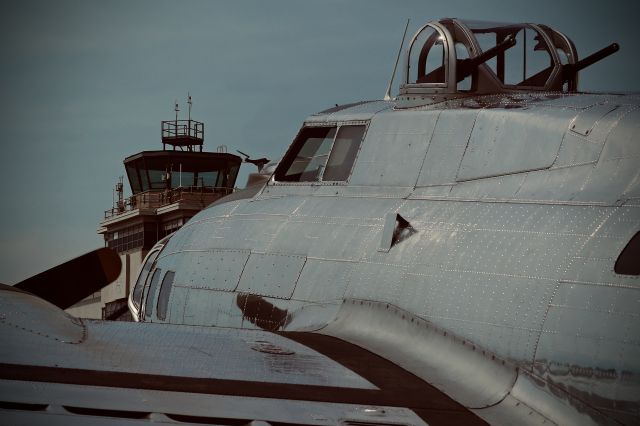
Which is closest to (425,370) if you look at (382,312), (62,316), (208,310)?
(382,312)

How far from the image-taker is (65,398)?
8602 mm

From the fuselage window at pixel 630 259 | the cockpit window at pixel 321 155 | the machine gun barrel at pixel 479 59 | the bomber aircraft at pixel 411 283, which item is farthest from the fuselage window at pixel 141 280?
the fuselage window at pixel 630 259

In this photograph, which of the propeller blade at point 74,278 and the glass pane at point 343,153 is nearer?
the propeller blade at point 74,278

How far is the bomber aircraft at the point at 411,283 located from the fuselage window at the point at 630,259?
2 centimetres

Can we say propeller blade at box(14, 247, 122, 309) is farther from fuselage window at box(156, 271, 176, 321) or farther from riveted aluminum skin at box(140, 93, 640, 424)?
fuselage window at box(156, 271, 176, 321)

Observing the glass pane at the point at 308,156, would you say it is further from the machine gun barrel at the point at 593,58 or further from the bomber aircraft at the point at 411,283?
the machine gun barrel at the point at 593,58

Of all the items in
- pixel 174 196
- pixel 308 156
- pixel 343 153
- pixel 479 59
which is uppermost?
pixel 479 59

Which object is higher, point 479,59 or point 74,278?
point 479,59

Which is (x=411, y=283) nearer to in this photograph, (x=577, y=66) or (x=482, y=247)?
(x=482, y=247)

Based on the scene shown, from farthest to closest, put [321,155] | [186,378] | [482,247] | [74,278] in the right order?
[321,155] → [74,278] → [482,247] → [186,378]

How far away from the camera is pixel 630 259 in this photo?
1016cm

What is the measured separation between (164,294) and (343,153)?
4.56m

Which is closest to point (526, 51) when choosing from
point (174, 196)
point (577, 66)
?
point (577, 66)

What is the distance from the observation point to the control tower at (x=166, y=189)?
96750 mm
